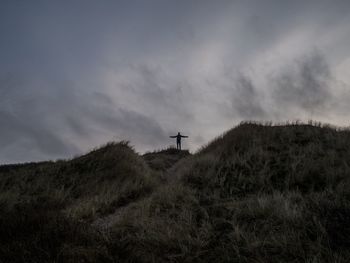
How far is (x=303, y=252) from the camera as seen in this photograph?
17.1 feet

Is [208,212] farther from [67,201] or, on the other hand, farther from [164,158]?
[164,158]

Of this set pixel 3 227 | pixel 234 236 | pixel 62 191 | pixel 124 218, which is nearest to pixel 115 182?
pixel 62 191

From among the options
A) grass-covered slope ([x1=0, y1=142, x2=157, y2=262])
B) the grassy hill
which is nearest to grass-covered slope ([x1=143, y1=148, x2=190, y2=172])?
grass-covered slope ([x1=0, y1=142, x2=157, y2=262])

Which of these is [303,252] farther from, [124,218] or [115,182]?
[115,182]

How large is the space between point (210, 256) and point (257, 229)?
3.73ft

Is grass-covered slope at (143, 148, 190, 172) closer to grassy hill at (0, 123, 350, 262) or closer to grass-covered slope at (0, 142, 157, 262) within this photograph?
grass-covered slope at (0, 142, 157, 262)

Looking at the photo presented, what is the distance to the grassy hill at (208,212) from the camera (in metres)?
5.56

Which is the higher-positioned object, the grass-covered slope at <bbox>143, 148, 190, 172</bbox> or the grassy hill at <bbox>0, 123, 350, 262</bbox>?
the grass-covered slope at <bbox>143, 148, 190, 172</bbox>

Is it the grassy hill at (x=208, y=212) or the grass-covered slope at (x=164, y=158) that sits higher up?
the grass-covered slope at (x=164, y=158)

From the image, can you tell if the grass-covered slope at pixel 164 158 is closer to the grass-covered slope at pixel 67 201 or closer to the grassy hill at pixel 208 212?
the grass-covered slope at pixel 67 201

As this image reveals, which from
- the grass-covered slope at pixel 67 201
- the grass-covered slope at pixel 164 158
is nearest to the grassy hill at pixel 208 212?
the grass-covered slope at pixel 67 201

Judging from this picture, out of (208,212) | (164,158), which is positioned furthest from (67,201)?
(164,158)

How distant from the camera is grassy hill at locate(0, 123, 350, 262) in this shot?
5559mm

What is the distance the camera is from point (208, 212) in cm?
778
